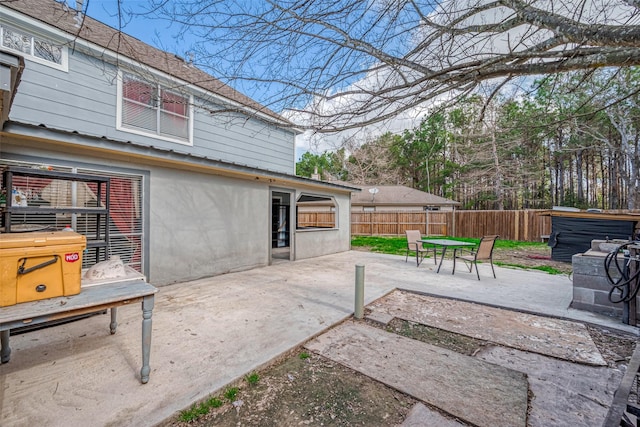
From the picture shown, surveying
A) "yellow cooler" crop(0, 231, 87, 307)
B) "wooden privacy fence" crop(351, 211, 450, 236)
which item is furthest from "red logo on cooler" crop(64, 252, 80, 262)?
"wooden privacy fence" crop(351, 211, 450, 236)

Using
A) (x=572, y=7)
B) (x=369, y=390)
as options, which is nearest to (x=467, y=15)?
(x=572, y=7)

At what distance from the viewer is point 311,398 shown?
210cm

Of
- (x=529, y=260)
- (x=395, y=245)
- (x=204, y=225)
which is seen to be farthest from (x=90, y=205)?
(x=529, y=260)

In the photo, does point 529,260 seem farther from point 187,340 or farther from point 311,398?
point 187,340

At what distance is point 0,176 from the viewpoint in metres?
3.54

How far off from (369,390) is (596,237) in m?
9.12

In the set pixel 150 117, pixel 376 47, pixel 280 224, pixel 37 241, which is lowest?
pixel 280 224

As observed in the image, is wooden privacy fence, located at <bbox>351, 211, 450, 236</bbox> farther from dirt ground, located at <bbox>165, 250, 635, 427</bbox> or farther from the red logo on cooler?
the red logo on cooler

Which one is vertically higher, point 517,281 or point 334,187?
point 334,187

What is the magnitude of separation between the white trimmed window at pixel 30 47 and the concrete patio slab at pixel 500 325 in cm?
680

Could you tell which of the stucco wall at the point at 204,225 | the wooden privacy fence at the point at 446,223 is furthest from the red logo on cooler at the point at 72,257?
the wooden privacy fence at the point at 446,223

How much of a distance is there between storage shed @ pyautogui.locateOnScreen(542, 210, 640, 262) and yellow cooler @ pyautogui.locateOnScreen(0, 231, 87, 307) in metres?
10.6

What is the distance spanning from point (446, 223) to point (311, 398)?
54.1ft

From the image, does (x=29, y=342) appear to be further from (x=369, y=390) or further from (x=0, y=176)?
(x=369, y=390)
